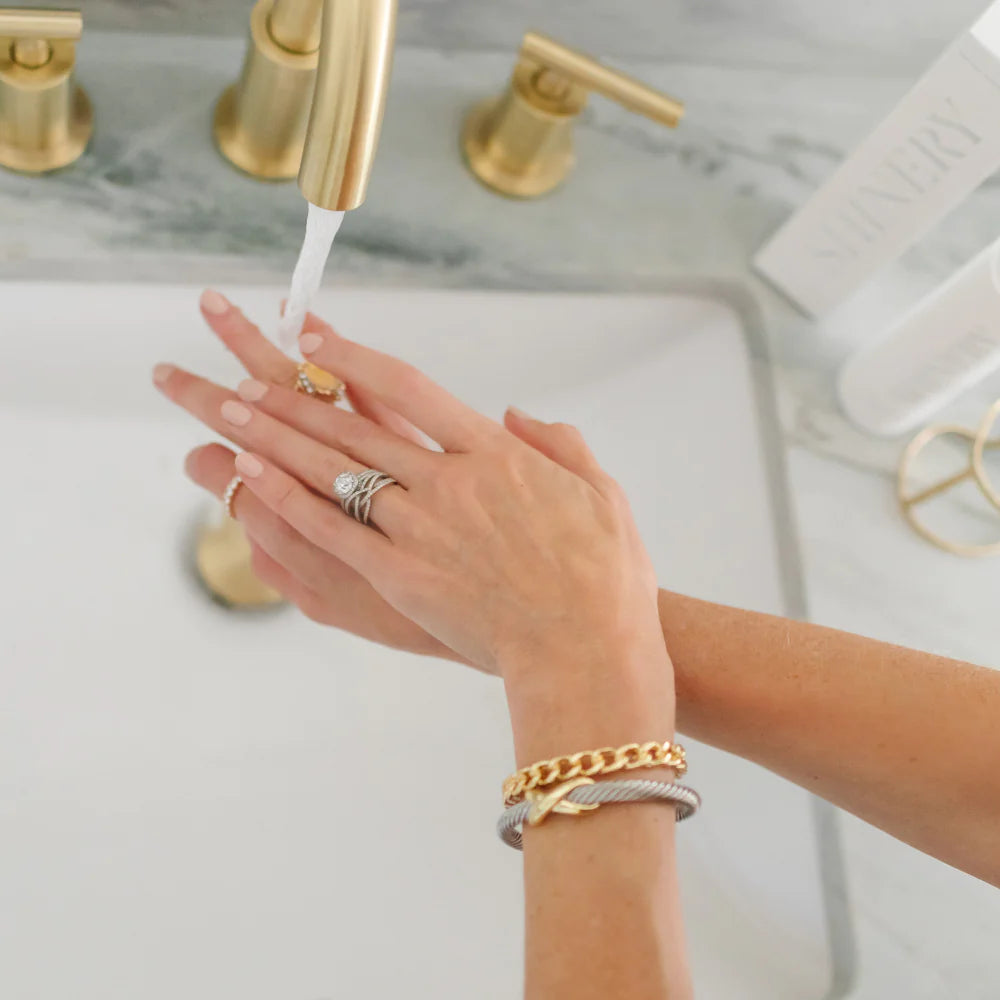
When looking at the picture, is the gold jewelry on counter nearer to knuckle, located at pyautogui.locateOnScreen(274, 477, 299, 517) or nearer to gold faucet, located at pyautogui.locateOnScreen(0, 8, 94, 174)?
knuckle, located at pyautogui.locateOnScreen(274, 477, 299, 517)

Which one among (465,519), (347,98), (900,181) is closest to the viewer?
(347,98)

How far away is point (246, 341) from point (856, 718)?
0.36m

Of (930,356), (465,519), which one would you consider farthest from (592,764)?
(930,356)

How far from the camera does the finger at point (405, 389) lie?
20.2 inches

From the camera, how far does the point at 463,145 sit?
2.14 ft

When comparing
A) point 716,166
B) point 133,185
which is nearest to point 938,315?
point 716,166

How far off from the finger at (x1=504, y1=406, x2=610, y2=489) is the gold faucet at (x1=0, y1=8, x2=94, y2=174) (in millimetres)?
279

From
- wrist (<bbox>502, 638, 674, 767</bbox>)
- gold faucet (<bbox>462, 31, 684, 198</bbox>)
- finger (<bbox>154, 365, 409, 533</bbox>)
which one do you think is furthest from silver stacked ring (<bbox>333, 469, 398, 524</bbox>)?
gold faucet (<bbox>462, 31, 684, 198</bbox>)

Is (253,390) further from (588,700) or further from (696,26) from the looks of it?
(696,26)

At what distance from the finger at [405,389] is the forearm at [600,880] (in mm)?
142

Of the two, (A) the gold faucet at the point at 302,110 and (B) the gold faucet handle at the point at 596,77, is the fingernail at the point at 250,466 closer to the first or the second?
(A) the gold faucet at the point at 302,110

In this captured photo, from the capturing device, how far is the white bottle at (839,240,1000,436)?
56 centimetres

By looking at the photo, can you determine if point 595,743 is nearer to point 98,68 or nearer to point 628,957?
point 628,957

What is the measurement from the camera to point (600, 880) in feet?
1.27
